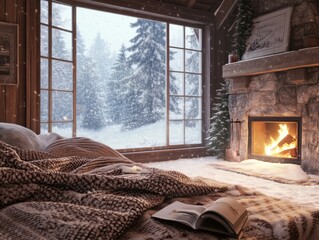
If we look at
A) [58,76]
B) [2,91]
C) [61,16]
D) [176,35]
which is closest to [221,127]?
[176,35]

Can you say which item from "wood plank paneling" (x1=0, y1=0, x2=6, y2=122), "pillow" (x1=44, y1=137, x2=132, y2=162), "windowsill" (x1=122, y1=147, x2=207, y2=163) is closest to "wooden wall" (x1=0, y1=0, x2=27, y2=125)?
"wood plank paneling" (x1=0, y1=0, x2=6, y2=122)

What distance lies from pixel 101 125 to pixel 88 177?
4.68 meters

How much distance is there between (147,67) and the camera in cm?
600

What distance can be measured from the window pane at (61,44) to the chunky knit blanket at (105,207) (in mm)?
2906

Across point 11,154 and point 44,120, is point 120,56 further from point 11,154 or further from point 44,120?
point 11,154

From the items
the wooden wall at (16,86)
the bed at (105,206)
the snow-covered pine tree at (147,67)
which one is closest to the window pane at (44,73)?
the wooden wall at (16,86)

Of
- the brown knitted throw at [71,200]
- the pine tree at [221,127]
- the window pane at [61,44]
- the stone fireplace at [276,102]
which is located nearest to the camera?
the brown knitted throw at [71,200]

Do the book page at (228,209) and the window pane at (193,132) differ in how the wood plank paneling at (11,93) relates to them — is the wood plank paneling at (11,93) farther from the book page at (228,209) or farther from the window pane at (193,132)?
the book page at (228,209)

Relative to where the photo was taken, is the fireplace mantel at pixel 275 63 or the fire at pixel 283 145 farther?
the fire at pixel 283 145

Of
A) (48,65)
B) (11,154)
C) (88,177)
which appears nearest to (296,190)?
(88,177)

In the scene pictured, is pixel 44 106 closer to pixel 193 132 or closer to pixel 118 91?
pixel 118 91

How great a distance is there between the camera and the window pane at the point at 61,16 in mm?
4047

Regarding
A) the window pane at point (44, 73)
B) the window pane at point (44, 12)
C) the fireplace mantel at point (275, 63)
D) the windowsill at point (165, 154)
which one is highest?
the window pane at point (44, 12)

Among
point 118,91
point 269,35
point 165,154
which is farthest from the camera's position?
point 118,91
